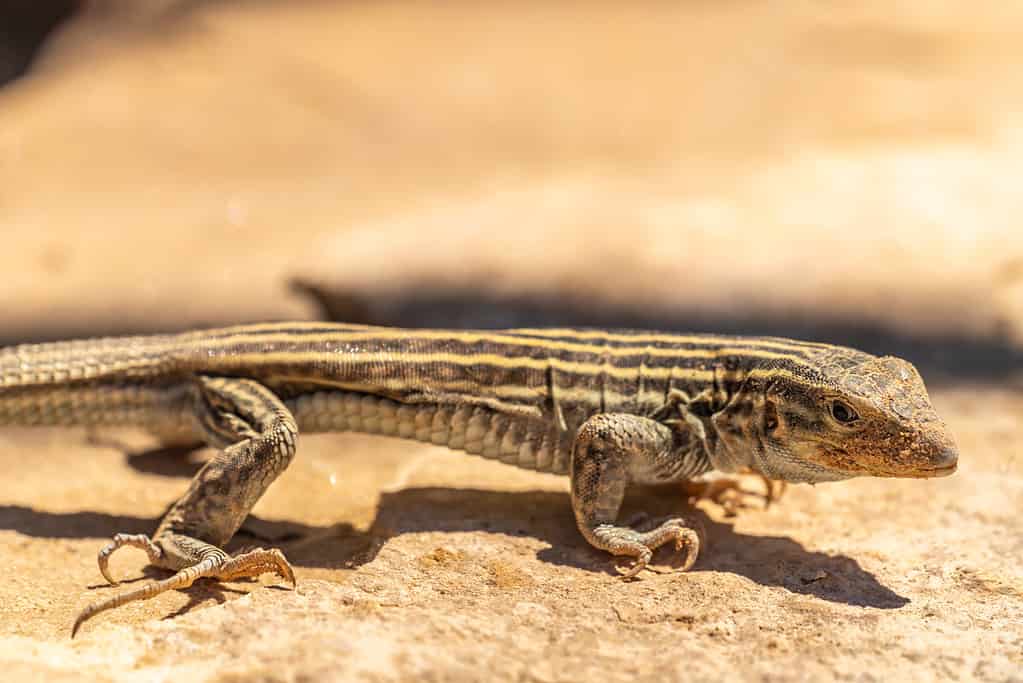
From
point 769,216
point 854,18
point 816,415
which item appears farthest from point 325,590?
point 854,18

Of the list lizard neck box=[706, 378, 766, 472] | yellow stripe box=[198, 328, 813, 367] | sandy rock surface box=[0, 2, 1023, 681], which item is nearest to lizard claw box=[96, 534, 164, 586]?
sandy rock surface box=[0, 2, 1023, 681]

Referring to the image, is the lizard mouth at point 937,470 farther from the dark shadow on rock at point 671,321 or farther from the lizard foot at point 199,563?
the dark shadow on rock at point 671,321

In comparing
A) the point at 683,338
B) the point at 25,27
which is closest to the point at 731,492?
the point at 683,338

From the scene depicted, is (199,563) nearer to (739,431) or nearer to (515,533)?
(515,533)

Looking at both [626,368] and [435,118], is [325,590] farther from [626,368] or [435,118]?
[435,118]

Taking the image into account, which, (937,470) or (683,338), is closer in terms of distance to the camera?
(937,470)

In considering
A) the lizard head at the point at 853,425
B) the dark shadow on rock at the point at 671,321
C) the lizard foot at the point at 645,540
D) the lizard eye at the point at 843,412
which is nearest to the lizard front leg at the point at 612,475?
the lizard foot at the point at 645,540

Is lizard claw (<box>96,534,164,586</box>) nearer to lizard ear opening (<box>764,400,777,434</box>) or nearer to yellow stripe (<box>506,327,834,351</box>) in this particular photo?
yellow stripe (<box>506,327,834,351</box>)
